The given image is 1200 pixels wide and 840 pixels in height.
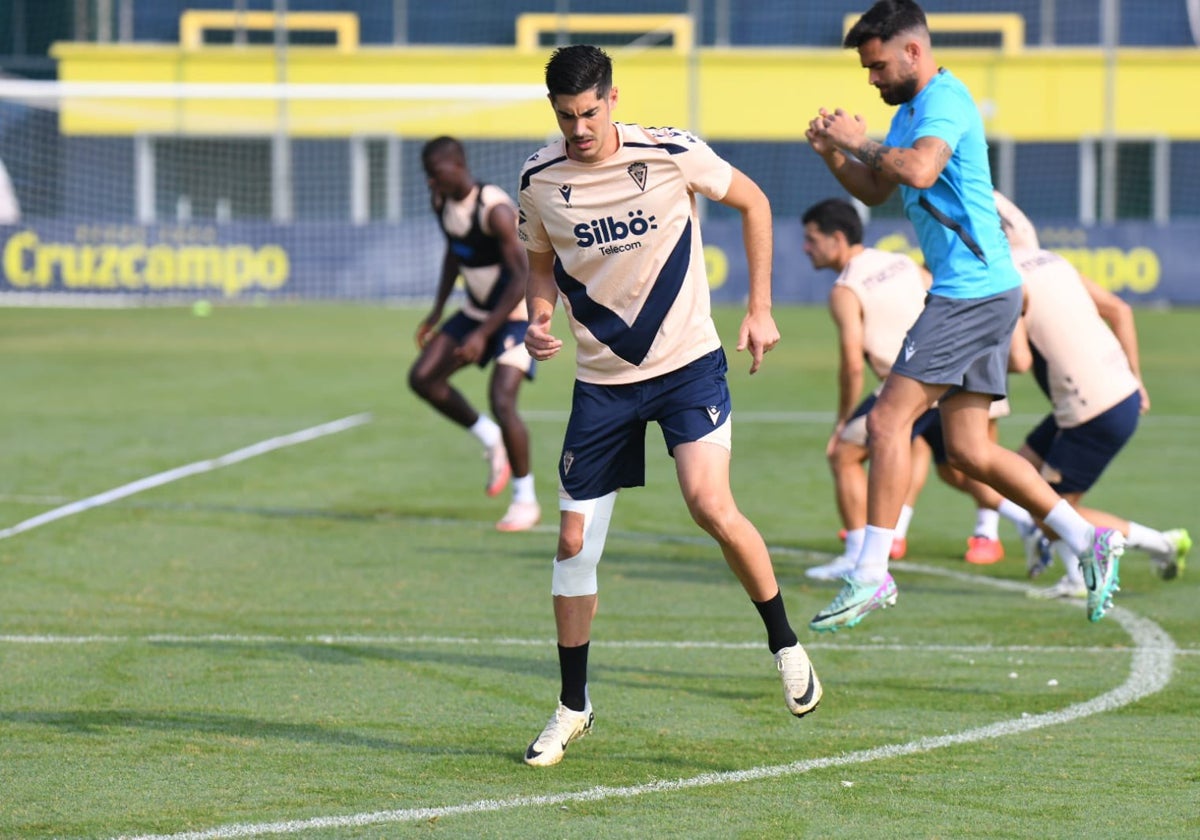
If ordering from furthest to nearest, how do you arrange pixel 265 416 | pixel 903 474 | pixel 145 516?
1. pixel 265 416
2. pixel 145 516
3. pixel 903 474

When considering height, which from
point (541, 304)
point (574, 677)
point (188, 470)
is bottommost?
point (188, 470)

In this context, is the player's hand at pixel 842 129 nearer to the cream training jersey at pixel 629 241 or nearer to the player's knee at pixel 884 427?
the cream training jersey at pixel 629 241

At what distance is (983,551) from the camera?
959cm

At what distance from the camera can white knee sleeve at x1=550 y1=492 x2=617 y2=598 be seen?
5.81 m

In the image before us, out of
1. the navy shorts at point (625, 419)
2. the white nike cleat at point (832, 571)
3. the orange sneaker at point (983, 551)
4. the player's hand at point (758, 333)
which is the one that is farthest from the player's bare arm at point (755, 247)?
the orange sneaker at point (983, 551)

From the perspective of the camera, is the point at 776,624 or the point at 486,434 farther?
the point at 486,434

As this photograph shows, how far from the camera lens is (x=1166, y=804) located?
509cm

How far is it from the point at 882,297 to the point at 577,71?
418cm

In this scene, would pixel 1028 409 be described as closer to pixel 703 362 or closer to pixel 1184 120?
pixel 703 362

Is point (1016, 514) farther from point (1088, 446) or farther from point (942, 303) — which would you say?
point (942, 303)

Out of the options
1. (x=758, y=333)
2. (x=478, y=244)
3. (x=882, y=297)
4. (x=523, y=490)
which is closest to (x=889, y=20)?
(x=758, y=333)

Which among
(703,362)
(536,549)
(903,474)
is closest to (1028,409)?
(536,549)

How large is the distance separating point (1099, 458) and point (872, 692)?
8.19 ft

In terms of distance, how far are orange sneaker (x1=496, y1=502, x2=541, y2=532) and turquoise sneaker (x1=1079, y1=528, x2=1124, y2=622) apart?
436 centimetres
